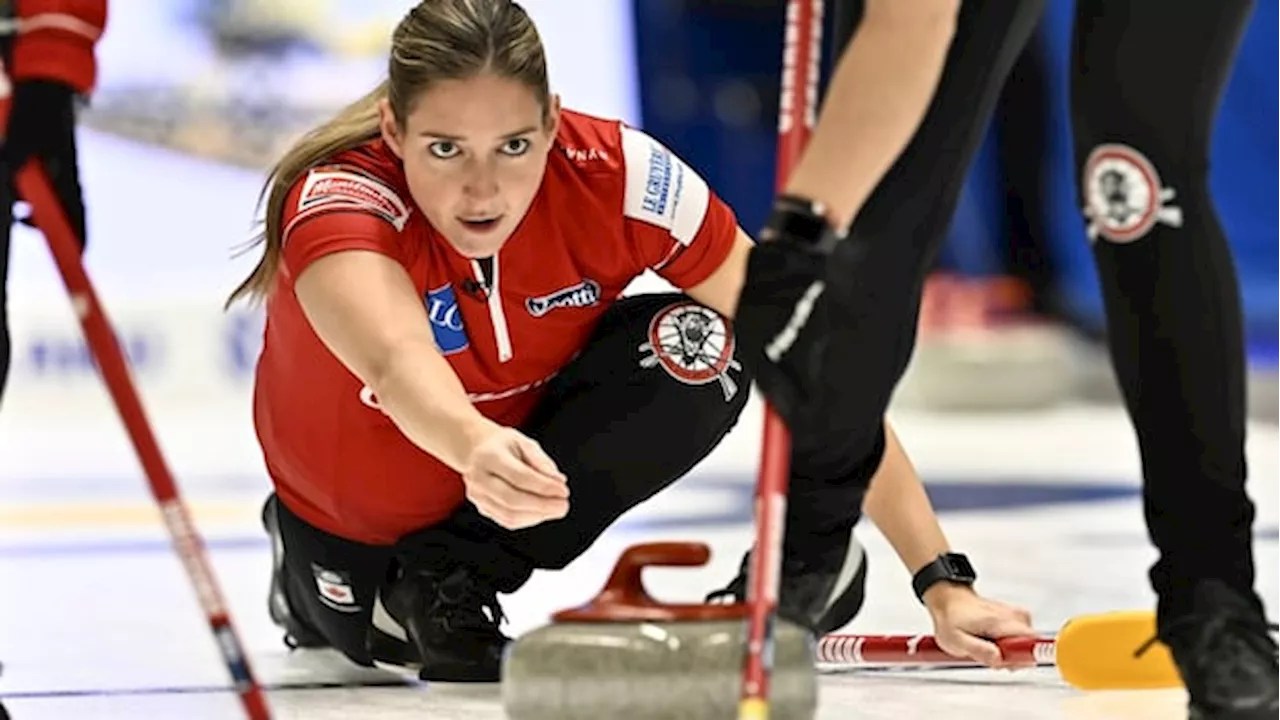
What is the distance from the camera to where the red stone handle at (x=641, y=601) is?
160 cm

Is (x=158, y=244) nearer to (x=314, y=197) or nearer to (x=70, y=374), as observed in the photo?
(x=70, y=374)

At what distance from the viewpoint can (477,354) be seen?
89.8 inches

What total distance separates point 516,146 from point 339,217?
0.59ft

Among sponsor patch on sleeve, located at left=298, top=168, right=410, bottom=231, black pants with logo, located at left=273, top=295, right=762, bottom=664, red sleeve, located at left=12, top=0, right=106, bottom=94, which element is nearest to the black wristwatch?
black pants with logo, located at left=273, top=295, right=762, bottom=664

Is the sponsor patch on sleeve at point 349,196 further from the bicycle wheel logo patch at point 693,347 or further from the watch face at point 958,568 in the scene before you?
the watch face at point 958,568

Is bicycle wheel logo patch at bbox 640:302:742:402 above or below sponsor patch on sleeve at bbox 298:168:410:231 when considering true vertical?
below

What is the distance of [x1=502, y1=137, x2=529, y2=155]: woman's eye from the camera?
6.77 feet

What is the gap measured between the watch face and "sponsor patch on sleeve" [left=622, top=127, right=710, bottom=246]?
43 cm

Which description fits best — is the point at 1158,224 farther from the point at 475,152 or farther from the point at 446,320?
the point at 446,320

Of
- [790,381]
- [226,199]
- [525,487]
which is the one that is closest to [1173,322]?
[790,381]

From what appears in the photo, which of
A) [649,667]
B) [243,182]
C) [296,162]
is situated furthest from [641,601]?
[243,182]

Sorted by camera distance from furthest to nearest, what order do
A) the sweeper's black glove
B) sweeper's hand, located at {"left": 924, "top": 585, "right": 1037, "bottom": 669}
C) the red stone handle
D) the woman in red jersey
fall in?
1. sweeper's hand, located at {"left": 924, "top": 585, "right": 1037, "bottom": 669}
2. the woman in red jersey
3. the red stone handle
4. the sweeper's black glove

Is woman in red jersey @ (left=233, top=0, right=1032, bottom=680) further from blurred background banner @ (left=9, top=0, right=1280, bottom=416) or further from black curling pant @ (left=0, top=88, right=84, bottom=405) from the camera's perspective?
blurred background banner @ (left=9, top=0, right=1280, bottom=416)

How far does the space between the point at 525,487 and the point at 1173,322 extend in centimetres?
52
